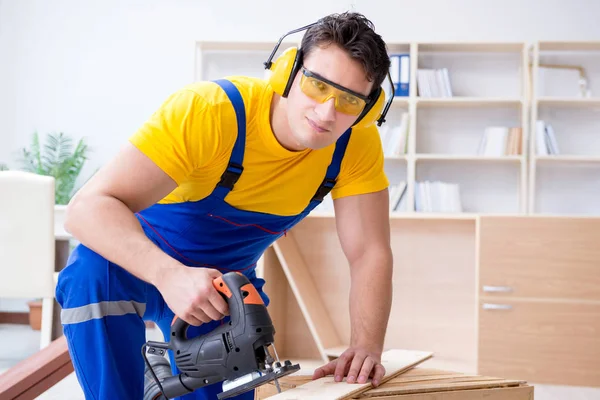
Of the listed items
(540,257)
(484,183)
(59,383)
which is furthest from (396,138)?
(59,383)

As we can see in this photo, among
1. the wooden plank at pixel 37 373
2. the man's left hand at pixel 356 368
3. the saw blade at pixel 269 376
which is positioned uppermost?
the saw blade at pixel 269 376

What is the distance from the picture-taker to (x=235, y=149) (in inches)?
64.5

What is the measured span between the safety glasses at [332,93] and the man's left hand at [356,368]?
0.56m

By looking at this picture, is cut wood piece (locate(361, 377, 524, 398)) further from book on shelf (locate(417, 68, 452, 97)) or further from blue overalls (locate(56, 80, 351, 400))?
book on shelf (locate(417, 68, 452, 97))

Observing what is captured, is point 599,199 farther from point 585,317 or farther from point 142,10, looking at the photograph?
point 142,10

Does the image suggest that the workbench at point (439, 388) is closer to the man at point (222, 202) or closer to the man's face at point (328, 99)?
the man at point (222, 202)

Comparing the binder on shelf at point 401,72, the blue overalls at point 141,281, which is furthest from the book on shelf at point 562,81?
the blue overalls at point 141,281

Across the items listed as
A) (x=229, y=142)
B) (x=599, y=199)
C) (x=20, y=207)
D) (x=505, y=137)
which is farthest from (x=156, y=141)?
(x=599, y=199)

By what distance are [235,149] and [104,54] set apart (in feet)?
15.9

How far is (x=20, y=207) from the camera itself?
351 centimetres

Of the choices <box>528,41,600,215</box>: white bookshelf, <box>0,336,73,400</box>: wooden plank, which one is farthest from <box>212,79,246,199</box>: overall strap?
<box>528,41,600,215</box>: white bookshelf

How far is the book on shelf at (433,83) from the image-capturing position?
17.9 ft

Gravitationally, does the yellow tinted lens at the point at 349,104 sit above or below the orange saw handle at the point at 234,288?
above

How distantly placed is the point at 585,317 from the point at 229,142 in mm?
2936
